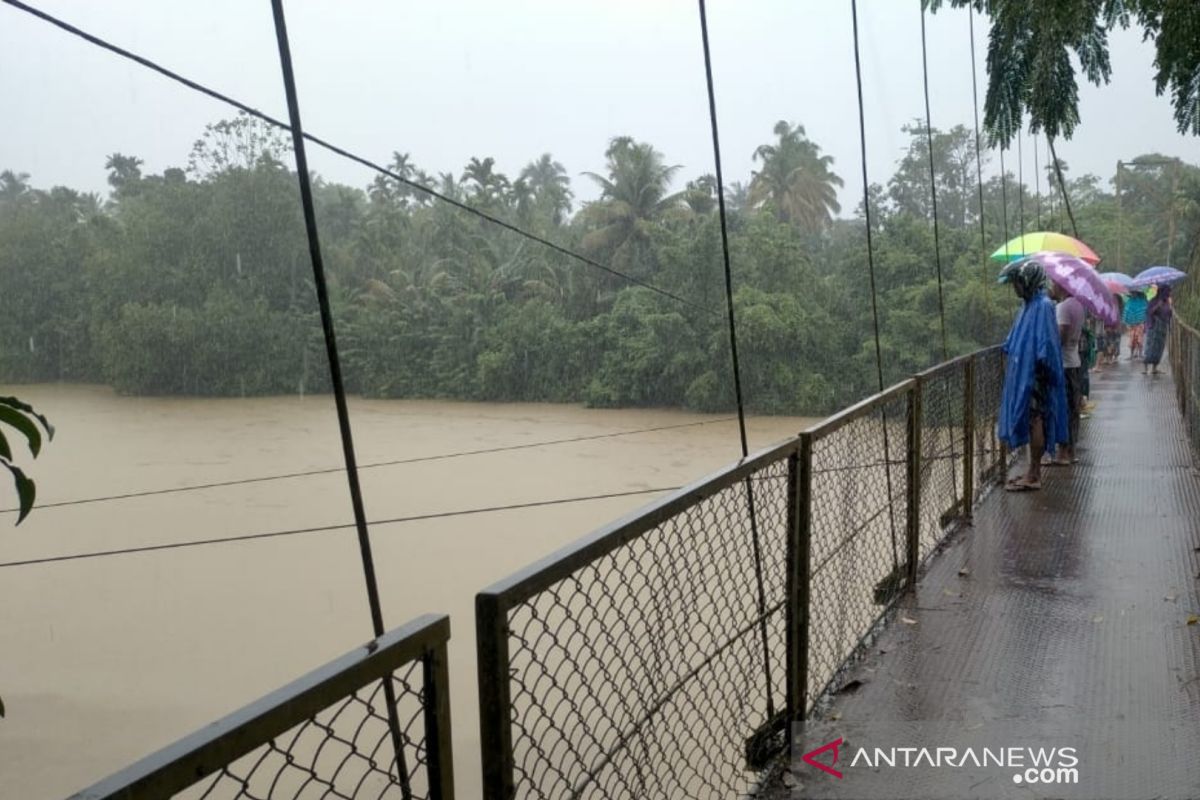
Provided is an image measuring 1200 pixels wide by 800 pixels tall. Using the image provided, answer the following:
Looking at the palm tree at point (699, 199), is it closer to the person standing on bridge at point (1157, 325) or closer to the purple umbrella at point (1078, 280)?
the person standing on bridge at point (1157, 325)

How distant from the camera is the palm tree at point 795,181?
40250 millimetres

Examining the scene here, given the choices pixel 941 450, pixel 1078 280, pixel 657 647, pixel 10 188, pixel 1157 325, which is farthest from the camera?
pixel 10 188

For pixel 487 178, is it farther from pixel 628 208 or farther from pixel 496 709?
pixel 496 709

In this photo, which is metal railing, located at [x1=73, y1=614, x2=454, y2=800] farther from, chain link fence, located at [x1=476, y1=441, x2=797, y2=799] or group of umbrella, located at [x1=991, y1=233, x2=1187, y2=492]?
group of umbrella, located at [x1=991, y1=233, x2=1187, y2=492]

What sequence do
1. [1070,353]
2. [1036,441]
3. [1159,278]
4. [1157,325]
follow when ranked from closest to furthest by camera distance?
[1036,441], [1070,353], [1157,325], [1159,278]

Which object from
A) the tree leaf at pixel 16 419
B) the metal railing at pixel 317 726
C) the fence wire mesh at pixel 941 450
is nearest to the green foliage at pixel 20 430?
the tree leaf at pixel 16 419

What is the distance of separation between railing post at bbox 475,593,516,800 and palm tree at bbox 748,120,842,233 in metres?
40.1

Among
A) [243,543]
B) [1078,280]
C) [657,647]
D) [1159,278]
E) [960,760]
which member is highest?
[1159,278]

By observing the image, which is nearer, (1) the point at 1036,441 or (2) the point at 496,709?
(2) the point at 496,709

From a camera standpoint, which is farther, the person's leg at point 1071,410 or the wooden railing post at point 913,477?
the person's leg at point 1071,410

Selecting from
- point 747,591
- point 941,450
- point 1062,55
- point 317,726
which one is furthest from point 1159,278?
point 317,726

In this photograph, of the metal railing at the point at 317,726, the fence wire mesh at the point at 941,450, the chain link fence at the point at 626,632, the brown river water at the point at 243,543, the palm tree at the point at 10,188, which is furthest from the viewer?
the palm tree at the point at 10,188

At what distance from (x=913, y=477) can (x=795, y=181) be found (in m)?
38.8

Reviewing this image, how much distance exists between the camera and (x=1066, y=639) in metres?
2.69
